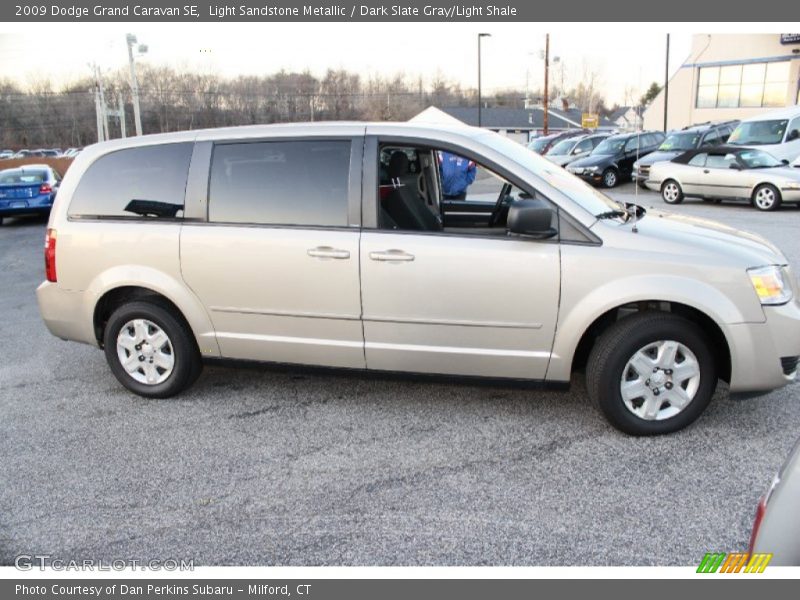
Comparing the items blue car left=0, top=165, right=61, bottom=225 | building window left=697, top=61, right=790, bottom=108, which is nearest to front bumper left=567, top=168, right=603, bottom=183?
blue car left=0, top=165, right=61, bottom=225

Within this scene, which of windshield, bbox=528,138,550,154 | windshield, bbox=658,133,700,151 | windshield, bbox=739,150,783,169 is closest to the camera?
windshield, bbox=739,150,783,169

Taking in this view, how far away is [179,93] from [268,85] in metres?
7.00

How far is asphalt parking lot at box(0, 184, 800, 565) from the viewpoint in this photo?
2.95m

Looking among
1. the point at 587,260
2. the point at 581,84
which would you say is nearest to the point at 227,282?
the point at 587,260

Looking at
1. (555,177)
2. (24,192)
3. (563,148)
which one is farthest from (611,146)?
(555,177)

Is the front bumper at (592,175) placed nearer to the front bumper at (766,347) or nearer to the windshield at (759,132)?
the windshield at (759,132)

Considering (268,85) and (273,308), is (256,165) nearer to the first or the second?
(273,308)

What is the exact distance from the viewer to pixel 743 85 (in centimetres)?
3997

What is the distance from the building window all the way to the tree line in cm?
2327

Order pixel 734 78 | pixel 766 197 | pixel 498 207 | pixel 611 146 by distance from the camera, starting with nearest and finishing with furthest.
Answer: pixel 498 207 → pixel 766 197 → pixel 611 146 → pixel 734 78

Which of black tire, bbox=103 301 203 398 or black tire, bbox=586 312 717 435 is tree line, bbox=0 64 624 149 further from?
black tire, bbox=586 312 717 435

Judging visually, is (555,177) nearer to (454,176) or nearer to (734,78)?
(454,176)

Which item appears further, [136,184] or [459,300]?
[136,184]

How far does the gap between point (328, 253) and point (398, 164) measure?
88 cm
